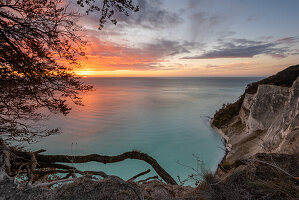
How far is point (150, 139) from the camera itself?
25.6m

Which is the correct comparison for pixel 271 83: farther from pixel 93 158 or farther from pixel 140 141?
pixel 93 158

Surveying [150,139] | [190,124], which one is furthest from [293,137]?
[190,124]

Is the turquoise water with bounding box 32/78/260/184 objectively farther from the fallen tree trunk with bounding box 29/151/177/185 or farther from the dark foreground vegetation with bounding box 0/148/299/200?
the dark foreground vegetation with bounding box 0/148/299/200

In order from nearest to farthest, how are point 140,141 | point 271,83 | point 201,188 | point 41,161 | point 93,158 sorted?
point 201,188 → point 41,161 → point 93,158 → point 271,83 → point 140,141

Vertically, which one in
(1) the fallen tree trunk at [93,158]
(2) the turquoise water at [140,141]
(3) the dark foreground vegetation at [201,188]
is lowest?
(2) the turquoise water at [140,141]

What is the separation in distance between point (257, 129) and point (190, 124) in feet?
53.7

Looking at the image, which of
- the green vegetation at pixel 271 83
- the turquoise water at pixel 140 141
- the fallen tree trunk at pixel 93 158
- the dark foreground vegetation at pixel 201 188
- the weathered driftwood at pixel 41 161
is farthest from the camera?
the green vegetation at pixel 271 83

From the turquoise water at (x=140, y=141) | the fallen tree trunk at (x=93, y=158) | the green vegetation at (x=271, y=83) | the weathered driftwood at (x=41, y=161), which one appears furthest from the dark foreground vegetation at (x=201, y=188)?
the green vegetation at (x=271, y=83)

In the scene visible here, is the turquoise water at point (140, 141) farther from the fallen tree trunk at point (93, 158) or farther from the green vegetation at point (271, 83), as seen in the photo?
the fallen tree trunk at point (93, 158)

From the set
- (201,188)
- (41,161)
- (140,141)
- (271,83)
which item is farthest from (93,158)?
(271,83)

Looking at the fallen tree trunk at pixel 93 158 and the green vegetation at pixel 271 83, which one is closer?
the fallen tree trunk at pixel 93 158

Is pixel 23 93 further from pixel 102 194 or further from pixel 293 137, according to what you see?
pixel 293 137

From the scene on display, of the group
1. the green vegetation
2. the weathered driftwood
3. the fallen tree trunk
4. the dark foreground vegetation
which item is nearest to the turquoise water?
the green vegetation

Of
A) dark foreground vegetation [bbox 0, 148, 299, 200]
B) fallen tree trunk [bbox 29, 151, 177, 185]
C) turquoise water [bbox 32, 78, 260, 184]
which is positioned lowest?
turquoise water [bbox 32, 78, 260, 184]
